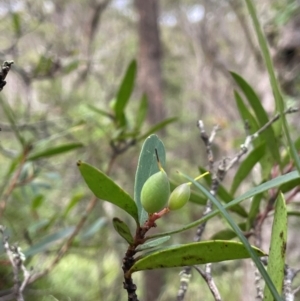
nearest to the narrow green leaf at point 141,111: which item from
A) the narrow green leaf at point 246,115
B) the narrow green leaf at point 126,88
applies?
the narrow green leaf at point 126,88

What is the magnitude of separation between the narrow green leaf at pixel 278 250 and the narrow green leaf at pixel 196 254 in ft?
0.07

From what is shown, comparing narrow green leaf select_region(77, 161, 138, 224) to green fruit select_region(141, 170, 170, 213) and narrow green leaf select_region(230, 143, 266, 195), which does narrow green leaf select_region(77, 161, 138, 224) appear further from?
narrow green leaf select_region(230, 143, 266, 195)

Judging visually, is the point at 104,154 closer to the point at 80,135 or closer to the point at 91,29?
the point at 80,135

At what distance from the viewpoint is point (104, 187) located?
0.24 m

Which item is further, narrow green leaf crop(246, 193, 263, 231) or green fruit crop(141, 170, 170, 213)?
narrow green leaf crop(246, 193, 263, 231)

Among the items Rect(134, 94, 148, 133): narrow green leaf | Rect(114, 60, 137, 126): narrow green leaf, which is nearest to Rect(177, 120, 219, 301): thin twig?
Rect(114, 60, 137, 126): narrow green leaf

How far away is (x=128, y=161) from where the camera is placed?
2291 mm

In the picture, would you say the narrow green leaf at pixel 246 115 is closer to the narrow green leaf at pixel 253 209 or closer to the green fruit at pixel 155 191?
the narrow green leaf at pixel 253 209

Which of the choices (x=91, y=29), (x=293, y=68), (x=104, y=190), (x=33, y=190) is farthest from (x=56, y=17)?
(x=104, y=190)

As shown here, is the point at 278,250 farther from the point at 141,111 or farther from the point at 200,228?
the point at 141,111

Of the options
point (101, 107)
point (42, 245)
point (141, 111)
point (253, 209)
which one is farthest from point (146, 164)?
point (101, 107)

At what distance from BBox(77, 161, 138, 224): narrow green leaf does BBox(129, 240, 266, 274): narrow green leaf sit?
0.04 metres

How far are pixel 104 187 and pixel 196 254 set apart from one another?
7 cm

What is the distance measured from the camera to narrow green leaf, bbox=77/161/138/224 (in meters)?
0.23
